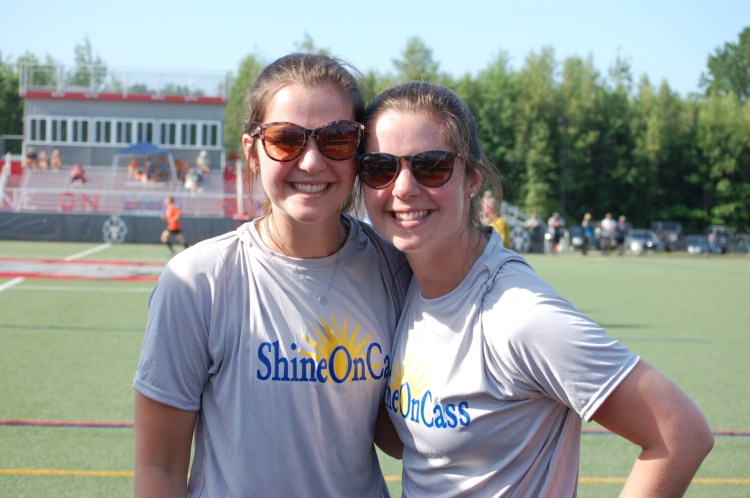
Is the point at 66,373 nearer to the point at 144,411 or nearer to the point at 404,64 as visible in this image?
the point at 144,411

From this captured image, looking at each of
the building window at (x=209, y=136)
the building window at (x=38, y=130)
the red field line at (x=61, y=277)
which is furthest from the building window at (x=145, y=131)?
the red field line at (x=61, y=277)

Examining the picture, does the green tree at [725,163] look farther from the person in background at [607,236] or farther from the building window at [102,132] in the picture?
the building window at [102,132]

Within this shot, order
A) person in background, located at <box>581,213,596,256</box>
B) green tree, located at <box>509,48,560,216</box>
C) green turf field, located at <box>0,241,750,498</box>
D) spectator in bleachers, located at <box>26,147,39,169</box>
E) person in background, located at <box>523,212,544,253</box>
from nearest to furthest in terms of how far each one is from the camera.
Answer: green turf field, located at <box>0,241,750,498</box>
person in background, located at <box>523,212,544,253</box>
person in background, located at <box>581,213,596,256</box>
spectator in bleachers, located at <box>26,147,39,169</box>
green tree, located at <box>509,48,560,216</box>

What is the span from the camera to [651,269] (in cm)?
2603

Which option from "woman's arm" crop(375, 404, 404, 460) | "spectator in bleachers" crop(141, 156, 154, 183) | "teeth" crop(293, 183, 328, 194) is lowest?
"spectator in bleachers" crop(141, 156, 154, 183)

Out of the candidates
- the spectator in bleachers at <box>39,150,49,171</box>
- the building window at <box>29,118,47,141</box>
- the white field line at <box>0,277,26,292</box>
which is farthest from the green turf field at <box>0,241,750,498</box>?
the building window at <box>29,118,47,141</box>

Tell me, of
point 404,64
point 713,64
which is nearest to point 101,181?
point 404,64

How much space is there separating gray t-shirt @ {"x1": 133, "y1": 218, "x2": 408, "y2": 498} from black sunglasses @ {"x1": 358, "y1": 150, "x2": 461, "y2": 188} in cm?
29

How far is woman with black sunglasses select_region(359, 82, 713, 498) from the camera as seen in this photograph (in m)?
2.18

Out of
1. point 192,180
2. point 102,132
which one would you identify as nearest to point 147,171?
point 192,180

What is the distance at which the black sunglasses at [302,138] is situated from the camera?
244 cm

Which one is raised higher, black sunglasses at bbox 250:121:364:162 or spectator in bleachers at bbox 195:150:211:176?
black sunglasses at bbox 250:121:364:162

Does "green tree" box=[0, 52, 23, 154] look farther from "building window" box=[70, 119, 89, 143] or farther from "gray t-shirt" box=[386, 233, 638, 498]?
"gray t-shirt" box=[386, 233, 638, 498]

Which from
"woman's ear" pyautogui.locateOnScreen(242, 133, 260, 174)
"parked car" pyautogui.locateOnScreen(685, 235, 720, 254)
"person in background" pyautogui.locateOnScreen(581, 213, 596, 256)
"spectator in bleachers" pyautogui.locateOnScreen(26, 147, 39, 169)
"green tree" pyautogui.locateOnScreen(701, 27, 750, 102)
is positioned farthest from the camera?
"green tree" pyautogui.locateOnScreen(701, 27, 750, 102)
